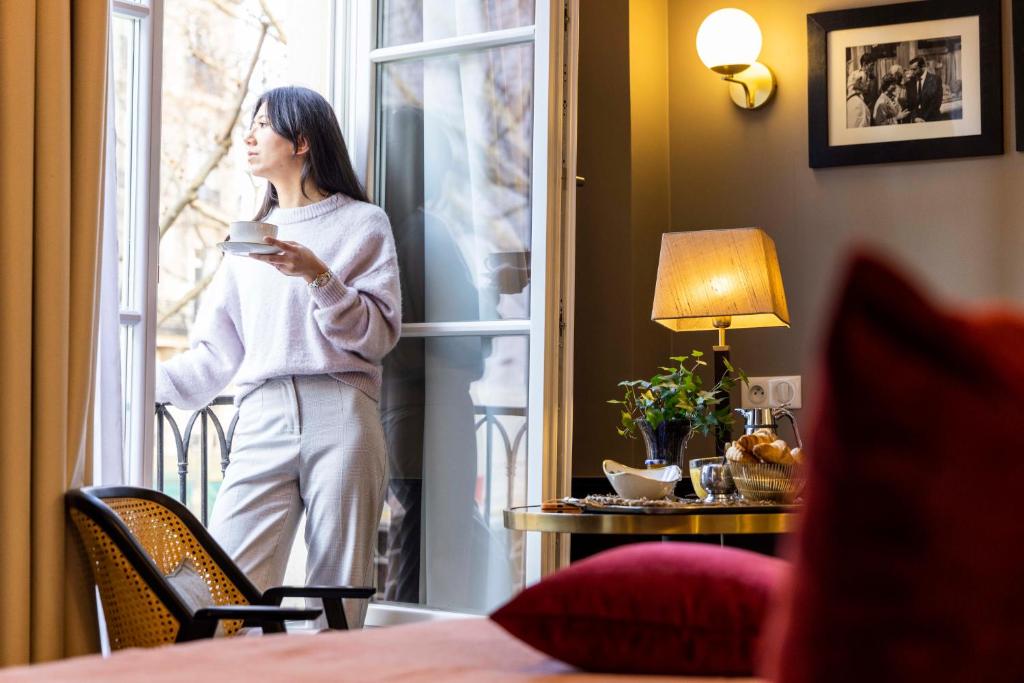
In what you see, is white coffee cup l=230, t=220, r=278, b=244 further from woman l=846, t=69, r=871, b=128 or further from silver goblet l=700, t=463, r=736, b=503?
woman l=846, t=69, r=871, b=128

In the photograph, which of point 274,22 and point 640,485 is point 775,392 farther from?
point 274,22

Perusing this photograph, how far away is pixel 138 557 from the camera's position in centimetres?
222

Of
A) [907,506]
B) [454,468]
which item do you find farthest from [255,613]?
[907,506]

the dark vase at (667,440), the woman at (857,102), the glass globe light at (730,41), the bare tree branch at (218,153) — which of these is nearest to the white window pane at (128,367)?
the dark vase at (667,440)

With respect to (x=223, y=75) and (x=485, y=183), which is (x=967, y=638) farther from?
(x=223, y=75)

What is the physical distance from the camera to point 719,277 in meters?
2.94

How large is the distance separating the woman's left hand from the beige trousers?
1.01ft

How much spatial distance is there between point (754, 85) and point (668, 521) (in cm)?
183

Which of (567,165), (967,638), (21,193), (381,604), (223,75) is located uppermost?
(223,75)

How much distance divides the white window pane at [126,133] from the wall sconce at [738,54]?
5.67 ft

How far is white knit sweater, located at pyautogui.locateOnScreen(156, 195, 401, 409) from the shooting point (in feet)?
10.3

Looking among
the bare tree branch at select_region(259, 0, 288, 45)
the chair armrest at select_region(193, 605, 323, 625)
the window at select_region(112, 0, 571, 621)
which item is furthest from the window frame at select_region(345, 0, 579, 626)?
the bare tree branch at select_region(259, 0, 288, 45)

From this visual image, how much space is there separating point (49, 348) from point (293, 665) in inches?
44.3

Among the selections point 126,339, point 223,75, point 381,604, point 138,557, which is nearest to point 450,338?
point 381,604
